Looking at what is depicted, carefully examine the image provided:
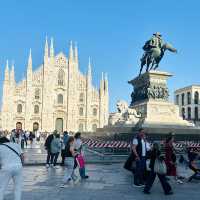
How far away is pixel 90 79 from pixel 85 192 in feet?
237

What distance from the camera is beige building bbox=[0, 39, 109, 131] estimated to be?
75438mm

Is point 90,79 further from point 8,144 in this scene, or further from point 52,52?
point 8,144

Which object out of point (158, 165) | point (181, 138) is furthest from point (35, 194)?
point (181, 138)

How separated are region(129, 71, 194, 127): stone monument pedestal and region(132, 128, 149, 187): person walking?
12914mm

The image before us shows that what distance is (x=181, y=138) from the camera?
21266 millimetres

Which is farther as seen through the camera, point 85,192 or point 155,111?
point 155,111

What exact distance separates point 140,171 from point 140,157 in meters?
0.41

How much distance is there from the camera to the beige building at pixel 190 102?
84075 mm

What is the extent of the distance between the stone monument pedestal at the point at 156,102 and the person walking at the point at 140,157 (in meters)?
12.9

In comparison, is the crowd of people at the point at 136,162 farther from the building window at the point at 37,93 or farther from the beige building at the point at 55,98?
the building window at the point at 37,93

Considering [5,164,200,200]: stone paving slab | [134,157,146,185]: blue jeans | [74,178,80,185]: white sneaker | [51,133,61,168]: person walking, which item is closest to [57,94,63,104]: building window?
[51,133,61,168]: person walking

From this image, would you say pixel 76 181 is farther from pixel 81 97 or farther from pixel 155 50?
pixel 81 97

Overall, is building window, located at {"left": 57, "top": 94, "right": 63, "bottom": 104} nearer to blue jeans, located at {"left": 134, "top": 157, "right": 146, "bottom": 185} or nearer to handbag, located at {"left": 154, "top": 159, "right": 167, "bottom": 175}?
blue jeans, located at {"left": 134, "top": 157, "right": 146, "bottom": 185}

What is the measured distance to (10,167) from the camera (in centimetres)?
643
